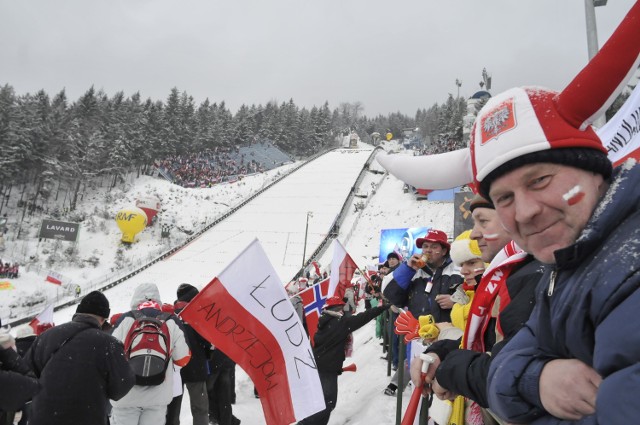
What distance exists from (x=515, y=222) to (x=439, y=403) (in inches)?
65.5

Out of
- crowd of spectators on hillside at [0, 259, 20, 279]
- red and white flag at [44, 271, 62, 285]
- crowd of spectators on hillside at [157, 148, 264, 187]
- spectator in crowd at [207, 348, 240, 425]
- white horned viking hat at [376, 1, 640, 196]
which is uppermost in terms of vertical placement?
crowd of spectators on hillside at [157, 148, 264, 187]

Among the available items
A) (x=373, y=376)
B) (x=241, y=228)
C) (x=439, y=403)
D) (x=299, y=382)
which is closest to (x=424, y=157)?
(x=439, y=403)

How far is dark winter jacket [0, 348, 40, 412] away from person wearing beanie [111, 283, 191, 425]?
1087 mm

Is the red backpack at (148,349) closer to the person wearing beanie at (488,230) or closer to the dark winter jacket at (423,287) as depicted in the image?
the dark winter jacket at (423,287)

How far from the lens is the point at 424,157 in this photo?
1819 mm

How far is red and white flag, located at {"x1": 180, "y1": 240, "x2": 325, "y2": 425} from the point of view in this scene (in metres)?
3.53

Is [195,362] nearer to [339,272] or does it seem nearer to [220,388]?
[220,388]

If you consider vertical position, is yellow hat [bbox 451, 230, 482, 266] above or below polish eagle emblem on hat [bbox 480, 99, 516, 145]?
below

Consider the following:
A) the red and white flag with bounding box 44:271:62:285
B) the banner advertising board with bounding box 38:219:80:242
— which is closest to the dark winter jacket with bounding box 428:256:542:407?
the red and white flag with bounding box 44:271:62:285

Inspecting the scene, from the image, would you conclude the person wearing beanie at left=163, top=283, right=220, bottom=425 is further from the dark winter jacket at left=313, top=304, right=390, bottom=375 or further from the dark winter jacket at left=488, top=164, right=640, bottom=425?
the dark winter jacket at left=488, top=164, right=640, bottom=425

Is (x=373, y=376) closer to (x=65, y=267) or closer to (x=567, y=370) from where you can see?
(x=567, y=370)

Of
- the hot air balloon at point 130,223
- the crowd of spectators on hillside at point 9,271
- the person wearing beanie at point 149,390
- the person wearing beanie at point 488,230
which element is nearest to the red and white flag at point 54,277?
the crowd of spectators on hillside at point 9,271

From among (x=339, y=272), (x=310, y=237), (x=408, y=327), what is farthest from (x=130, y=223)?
(x=408, y=327)

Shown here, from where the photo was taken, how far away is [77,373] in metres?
3.31
